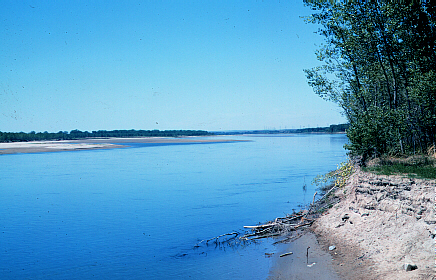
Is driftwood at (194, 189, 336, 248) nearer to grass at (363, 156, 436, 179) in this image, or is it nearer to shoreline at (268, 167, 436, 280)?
shoreline at (268, 167, 436, 280)

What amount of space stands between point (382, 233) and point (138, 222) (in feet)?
42.1

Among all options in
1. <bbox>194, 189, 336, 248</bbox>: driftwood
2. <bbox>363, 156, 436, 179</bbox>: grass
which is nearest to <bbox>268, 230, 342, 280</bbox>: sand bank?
<bbox>194, 189, 336, 248</bbox>: driftwood

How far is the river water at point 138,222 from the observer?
1288 cm

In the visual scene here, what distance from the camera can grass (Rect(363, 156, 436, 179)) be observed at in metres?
12.5

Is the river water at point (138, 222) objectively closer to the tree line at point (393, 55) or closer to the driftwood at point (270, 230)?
the driftwood at point (270, 230)

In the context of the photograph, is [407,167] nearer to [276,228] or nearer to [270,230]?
[276,228]

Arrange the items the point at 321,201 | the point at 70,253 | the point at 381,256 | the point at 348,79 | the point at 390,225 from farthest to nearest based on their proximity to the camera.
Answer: the point at 348,79 < the point at 321,201 < the point at 70,253 < the point at 390,225 < the point at 381,256

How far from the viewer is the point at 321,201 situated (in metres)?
19.5

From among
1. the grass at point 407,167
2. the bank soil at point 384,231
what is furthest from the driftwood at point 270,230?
the grass at point 407,167

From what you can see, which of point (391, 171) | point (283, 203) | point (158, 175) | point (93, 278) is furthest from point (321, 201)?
point (158, 175)

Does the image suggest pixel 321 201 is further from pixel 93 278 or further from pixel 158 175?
pixel 158 175

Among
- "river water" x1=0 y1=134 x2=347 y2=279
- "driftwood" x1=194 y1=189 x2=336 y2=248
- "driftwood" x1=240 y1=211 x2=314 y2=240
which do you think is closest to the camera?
"river water" x1=0 y1=134 x2=347 y2=279

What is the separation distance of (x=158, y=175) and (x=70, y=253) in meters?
23.2

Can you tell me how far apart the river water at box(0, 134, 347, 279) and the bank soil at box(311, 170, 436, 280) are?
111 inches
